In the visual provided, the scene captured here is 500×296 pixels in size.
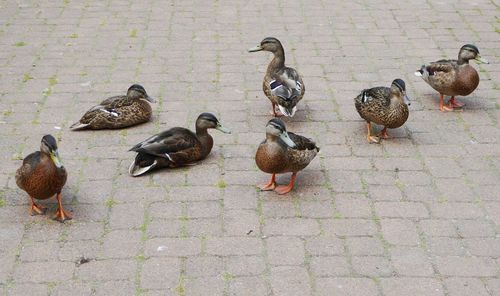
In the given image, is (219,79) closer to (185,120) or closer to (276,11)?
(185,120)

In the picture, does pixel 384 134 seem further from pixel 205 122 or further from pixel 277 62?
pixel 205 122

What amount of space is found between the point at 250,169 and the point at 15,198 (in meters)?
2.19

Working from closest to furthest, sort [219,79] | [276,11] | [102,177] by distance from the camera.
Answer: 1. [102,177]
2. [219,79]
3. [276,11]

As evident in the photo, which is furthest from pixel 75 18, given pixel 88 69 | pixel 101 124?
pixel 101 124

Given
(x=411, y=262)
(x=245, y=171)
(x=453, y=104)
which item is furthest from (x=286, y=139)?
(x=453, y=104)

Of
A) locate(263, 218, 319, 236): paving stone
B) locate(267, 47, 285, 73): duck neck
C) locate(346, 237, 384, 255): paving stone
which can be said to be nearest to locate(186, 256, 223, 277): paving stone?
locate(263, 218, 319, 236): paving stone

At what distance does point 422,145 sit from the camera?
707 centimetres

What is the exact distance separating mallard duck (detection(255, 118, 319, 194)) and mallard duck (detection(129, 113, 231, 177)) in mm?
804

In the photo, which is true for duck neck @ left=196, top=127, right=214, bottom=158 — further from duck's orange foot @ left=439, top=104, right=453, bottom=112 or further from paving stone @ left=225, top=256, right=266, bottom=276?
duck's orange foot @ left=439, top=104, right=453, bottom=112

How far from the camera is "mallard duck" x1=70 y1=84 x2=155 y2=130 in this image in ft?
23.7

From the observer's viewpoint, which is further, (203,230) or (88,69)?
(88,69)

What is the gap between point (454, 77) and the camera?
771 centimetres

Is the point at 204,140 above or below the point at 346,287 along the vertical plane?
below

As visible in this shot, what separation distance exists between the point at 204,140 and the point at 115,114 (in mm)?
1169
